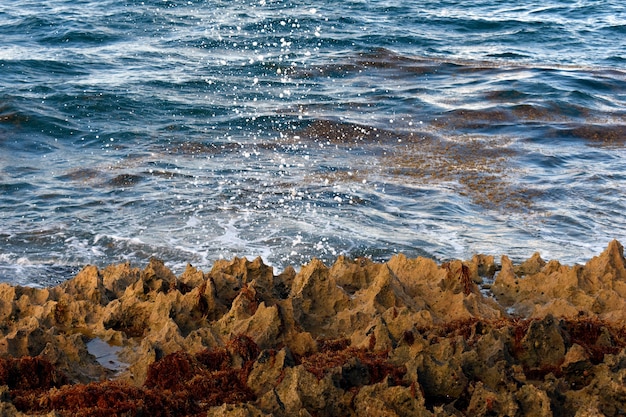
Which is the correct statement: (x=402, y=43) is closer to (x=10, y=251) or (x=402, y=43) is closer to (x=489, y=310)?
(x=10, y=251)

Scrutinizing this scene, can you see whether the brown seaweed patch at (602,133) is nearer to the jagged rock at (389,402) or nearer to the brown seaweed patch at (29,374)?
the jagged rock at (389,402)

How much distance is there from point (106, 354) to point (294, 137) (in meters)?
7.97

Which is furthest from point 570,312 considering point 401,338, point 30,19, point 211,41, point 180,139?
point 30,19

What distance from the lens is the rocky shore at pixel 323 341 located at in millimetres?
3727

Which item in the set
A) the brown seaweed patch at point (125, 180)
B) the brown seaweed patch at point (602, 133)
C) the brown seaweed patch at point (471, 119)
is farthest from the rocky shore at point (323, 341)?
the brown seaweed patch at point (471, 119)

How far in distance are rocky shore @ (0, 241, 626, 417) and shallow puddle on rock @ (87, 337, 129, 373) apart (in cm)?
1

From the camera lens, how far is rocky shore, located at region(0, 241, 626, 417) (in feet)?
12.2

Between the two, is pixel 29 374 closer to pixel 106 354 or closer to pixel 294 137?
pixel 106 354

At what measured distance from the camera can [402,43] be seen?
66.6ft

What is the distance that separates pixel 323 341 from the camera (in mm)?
4996

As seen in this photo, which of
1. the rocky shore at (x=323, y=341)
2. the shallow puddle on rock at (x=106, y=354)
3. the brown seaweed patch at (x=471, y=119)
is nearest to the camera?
the rocky shore at (x=323, y=341)

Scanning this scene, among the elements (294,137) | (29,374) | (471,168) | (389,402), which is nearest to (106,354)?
(29,374)

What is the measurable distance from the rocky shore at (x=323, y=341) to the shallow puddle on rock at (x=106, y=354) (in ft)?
0.05

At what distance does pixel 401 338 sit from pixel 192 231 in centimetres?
455
